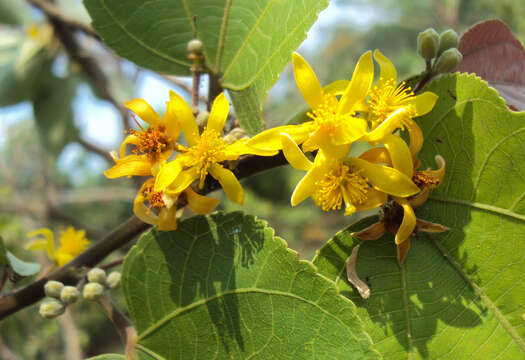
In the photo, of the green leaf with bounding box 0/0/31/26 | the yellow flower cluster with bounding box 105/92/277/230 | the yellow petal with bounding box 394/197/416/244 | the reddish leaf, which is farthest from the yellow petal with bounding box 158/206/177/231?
the green leaf with bounding box 0/0/31/26

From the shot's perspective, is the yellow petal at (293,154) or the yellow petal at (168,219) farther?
the yellow petal at (168,219)

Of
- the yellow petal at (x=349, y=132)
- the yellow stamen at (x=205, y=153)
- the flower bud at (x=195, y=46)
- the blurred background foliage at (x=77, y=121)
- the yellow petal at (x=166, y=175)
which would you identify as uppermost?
the flower bud at (x=195, y=46)

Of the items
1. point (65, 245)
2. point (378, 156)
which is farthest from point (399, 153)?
point (65, 245)

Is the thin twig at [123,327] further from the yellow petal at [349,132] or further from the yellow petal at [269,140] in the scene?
the yellow petal at [349,132]

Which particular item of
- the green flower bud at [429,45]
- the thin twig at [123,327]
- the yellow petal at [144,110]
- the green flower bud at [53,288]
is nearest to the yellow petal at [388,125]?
the green flower bud at [429,45]

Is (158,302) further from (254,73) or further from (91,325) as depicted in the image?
(91,325)

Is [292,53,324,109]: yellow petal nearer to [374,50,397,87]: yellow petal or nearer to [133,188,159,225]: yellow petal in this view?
[374,50,397,87]: yellow petal

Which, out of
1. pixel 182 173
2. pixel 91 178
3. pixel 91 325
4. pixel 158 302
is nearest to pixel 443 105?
pixel 182 173
